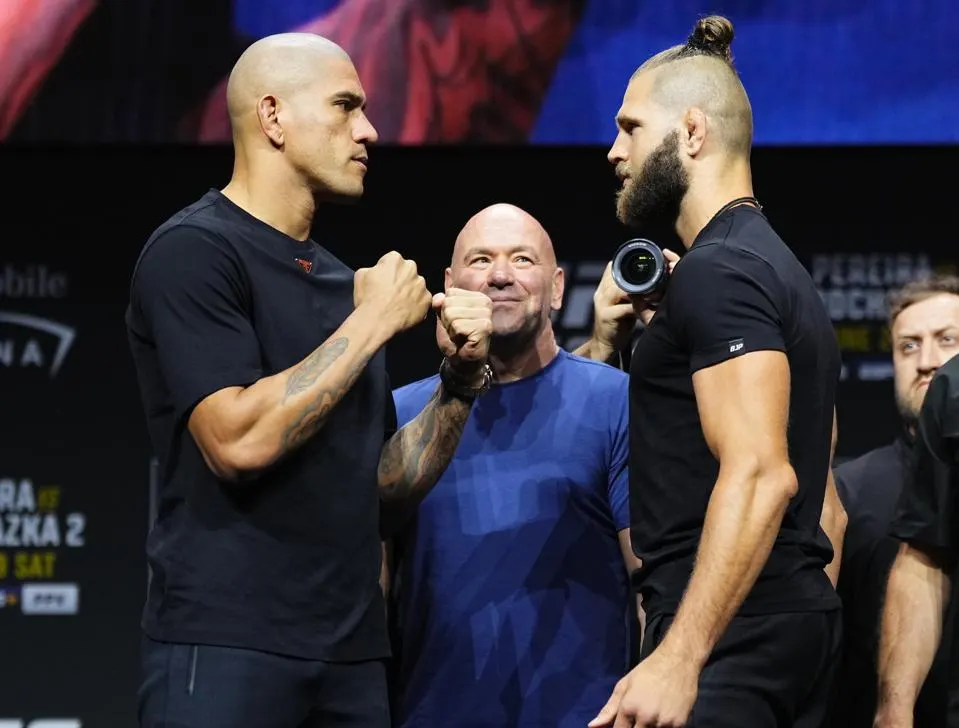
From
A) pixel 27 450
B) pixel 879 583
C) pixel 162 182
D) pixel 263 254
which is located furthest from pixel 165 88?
pixel 879 583

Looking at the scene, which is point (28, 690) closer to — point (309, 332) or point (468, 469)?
point (468, 469)

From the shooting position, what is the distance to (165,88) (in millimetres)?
3906

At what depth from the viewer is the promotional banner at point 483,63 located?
3875mm

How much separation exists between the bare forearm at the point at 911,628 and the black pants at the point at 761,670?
1.88 feet

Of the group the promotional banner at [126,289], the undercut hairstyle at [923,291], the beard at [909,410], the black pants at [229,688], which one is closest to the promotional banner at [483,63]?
the promotional banner at [126,289]

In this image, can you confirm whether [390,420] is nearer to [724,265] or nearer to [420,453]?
[420,453]

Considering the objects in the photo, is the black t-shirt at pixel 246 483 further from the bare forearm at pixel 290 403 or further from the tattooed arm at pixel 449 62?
the tattooed arm at pixel 449 62

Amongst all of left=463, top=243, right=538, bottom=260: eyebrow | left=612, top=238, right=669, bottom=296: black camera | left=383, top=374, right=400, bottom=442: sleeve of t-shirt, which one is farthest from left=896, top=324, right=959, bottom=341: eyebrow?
left=383, top=374, right=400, bottom=442: sleeve of t-shirt

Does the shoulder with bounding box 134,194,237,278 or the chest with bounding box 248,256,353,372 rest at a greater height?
the shoulder with bounding box 134,194,237,278

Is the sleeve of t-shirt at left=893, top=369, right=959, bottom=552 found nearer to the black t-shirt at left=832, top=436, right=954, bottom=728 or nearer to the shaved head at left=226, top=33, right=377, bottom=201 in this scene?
the black t-shirt at left=832, top=436, right=954, bottom=728

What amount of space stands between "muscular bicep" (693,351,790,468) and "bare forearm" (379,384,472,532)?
550 mm

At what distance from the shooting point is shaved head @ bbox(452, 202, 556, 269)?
291cm

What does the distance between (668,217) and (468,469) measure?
748 mm

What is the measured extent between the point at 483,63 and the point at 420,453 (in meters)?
1.79
